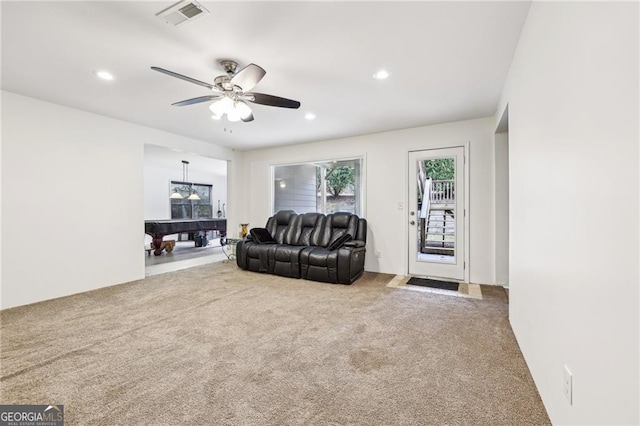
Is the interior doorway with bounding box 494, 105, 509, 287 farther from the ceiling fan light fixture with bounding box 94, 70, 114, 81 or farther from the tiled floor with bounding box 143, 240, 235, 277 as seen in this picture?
the tiled floor with bounding box 143, 240, 235, 277

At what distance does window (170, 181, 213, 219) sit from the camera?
31.0ft

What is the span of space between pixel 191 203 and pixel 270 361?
8.94 metres

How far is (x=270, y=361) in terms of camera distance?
2.05 m

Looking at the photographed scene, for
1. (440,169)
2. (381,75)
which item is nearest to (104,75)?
(381,75)

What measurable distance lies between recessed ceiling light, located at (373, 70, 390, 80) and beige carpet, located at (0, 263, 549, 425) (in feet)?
7.78

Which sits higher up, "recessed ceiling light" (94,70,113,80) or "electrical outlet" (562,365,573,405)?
"recessed ceiling light" (94,70,113,80)

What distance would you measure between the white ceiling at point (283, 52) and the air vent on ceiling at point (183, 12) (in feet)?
0.16

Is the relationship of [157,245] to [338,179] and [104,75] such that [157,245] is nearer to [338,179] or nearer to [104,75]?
[338,179]

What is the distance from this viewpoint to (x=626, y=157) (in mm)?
814

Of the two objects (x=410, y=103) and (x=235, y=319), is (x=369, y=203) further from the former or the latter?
(x=235, y=319)

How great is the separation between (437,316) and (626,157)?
243 cm

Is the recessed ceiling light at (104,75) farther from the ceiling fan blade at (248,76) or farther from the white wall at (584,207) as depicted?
the white wall at (584,207)

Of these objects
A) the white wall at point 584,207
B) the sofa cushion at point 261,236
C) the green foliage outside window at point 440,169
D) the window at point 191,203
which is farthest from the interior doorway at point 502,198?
the window at point 191,203

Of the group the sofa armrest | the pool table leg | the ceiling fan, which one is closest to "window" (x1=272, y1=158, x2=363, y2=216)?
the sofa armrest
